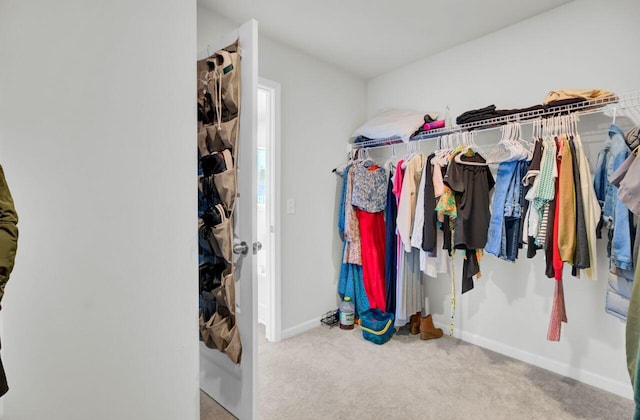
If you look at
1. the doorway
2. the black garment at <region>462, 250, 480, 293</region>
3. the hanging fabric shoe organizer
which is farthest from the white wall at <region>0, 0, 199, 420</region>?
the black garment at <region>462, 250, 480, 293</region>

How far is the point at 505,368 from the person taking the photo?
2.28m

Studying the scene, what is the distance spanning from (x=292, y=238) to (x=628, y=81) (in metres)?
2.43

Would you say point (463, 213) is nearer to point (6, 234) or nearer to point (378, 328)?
point (378, 328)

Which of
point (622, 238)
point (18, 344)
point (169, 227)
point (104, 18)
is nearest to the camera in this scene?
point (18, 344)

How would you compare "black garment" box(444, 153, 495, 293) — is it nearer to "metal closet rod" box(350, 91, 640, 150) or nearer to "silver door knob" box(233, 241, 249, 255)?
"metal closet rod" box(350, 91, 640, 150)

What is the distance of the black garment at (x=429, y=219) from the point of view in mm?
2361

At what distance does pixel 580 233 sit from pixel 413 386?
4.25 ft

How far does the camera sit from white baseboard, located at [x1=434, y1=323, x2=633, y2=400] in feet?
6.57

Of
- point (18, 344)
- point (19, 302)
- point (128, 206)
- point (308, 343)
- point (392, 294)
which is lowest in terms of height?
point (308, 343)

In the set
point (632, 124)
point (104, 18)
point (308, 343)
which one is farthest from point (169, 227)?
point (632, 124)

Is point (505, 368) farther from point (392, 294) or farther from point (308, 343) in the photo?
point (308, 343)

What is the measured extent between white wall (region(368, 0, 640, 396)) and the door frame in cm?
129

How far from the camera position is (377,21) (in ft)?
7.57

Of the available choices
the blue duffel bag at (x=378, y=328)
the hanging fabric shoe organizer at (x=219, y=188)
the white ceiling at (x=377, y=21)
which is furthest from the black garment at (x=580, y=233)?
the hanging fabric shoe organizer at (x=219, y=188)
